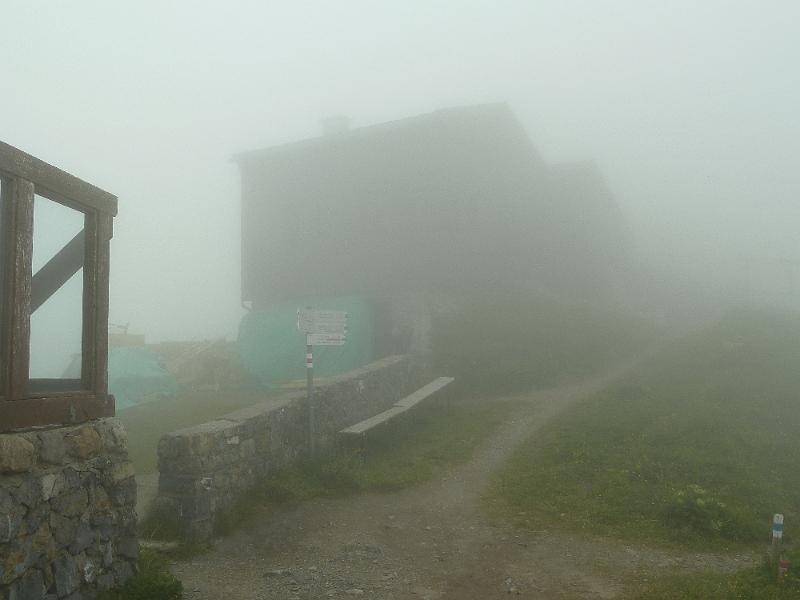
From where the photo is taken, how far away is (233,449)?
7.95 meters

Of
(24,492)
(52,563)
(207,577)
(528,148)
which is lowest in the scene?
(207,577)

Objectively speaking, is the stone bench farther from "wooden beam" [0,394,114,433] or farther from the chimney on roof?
the chimney on roof

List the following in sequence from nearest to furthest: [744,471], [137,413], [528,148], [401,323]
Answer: [744,471], [137,413], [401,323], [528,148]

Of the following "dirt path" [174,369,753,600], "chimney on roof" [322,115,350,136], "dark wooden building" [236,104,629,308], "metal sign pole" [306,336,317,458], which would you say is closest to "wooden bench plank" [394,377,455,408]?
"metal sign pole" [306,336,317,458]

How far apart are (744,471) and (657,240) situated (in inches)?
1826

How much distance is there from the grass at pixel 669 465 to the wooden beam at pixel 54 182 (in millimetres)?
5296

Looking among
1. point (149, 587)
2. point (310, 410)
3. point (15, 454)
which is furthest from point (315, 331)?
point (15, 454)

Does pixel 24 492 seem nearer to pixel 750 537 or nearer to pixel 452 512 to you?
pixel 452 512

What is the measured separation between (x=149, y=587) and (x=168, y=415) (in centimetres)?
1060

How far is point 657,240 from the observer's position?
52.2 meters

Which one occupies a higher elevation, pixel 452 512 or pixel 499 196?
pixel 499 196

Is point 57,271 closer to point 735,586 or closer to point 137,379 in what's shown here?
point 735,586

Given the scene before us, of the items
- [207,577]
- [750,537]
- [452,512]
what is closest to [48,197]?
[207,577]

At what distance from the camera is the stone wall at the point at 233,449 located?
282 inches
